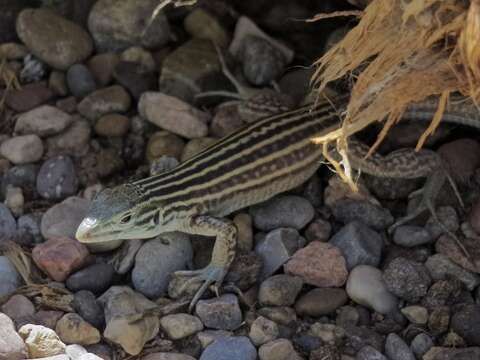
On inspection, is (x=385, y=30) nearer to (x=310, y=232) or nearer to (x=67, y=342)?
(x=310, y=232)

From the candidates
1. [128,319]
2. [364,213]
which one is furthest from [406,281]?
[128,319]

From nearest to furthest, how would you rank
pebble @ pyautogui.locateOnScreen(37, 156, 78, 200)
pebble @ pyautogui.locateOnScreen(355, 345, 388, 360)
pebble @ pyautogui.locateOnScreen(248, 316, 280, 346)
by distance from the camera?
pebble @ pyautogui.locateOnScreen(355, 345, 388, 360), pebble @ pyautogui.locateOnScreen(248, 316, 280, 346), pebble @ pyautogui.locateOnScreen(37, 156, 78, 200)

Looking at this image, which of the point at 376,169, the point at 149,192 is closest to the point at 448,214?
the point at 376,169

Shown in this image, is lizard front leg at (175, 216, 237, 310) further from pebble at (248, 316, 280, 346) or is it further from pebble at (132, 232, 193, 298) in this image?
pebble at (248, 316, 280, 346)

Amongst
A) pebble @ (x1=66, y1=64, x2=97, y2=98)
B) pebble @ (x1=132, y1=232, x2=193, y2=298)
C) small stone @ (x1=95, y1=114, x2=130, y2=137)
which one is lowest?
pebble @ (x1=132, y1=232, x2=193, y2=298)

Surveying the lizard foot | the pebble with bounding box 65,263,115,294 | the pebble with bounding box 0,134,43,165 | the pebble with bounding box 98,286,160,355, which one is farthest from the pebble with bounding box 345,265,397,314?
the pebble with bounding box 0,134,43,165
